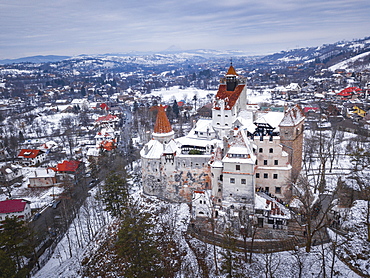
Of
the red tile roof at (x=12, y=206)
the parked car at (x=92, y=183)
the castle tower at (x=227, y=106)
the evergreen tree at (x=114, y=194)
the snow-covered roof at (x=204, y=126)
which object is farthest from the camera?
the parked car at (x=92, y=183)

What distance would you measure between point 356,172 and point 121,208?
3482cm

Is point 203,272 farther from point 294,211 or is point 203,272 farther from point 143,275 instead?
point 294,211

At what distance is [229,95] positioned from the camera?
143 feet

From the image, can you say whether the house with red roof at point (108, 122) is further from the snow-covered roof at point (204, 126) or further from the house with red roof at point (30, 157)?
the snow-covered roof at point (204, 126)

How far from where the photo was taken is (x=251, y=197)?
3048 cm

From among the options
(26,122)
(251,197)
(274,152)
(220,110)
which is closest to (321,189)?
(274,152)

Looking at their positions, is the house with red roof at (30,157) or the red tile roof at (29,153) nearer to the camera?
the house with red roof at (30,157)

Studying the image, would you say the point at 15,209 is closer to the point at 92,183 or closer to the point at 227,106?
the point at 92,183

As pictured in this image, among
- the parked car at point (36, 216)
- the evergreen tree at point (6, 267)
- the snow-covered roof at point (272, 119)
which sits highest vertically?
the snow-covered roof at point (272, 119)

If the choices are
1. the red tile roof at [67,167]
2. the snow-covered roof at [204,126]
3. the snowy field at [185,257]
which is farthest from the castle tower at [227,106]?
the red tile roof at [67,167]

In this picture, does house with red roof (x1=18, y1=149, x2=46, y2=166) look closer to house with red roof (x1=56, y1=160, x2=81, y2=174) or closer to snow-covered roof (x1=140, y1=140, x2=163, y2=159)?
house with red roof (x1=56, y1=160, x2=81, y2=174)

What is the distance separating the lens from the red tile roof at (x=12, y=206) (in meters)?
37.7

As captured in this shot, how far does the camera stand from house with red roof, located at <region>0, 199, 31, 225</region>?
37531 mm

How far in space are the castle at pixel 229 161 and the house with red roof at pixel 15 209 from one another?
17231mm
